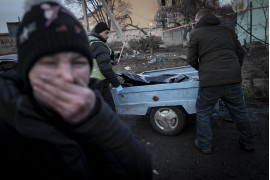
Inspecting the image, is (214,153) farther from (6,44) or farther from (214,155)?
(6,44)

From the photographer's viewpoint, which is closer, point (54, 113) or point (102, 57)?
point (54, 113)

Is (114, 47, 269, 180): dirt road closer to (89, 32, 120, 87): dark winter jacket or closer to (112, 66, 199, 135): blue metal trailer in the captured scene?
(112, 66, 199, 135): blue metal trailer

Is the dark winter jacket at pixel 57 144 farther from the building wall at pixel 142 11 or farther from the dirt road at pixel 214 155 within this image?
the building wall at pixel 142 11

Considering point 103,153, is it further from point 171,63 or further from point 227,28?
point 171,63

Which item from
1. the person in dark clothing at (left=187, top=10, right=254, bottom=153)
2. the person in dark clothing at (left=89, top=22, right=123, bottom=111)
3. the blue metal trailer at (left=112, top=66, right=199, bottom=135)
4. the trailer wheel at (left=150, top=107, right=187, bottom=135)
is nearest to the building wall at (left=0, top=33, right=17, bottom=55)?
the person in dark clothing at (left=89, top=22, right=123, bottom=111)

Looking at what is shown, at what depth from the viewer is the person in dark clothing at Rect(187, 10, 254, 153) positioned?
265 cm

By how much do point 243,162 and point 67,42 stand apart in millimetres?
2943

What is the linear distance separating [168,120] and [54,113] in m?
2.81

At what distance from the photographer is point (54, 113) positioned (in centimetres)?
84

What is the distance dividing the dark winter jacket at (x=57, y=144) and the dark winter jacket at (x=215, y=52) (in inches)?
83.7

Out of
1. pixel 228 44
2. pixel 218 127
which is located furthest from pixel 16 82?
pixel 218 127

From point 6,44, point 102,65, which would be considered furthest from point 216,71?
point 6,44

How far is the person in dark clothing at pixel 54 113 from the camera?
0.74 m

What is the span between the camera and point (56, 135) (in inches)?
29.4
